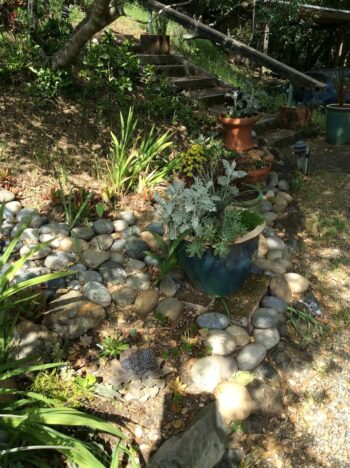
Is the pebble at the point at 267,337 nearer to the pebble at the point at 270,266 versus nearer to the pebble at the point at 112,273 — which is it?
the pebble at the point at 270,266

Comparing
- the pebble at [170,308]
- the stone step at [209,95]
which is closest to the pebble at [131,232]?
the pebble at [170,308]

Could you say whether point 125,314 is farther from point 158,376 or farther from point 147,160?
point 147,160

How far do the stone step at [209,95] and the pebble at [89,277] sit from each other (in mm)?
3907

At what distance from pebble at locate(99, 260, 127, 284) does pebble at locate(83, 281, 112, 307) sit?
17 centimetres

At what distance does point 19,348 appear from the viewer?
2529mm

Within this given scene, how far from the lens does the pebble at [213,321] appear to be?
300 centimetres

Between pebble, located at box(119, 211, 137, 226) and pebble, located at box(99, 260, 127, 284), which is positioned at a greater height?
pebble, located at box(119, 211, 137, 226)

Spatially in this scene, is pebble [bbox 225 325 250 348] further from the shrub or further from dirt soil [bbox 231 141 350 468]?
the shrub

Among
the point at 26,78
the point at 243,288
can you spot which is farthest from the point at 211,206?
the point at 26,78

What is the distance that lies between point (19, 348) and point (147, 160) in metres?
2.33

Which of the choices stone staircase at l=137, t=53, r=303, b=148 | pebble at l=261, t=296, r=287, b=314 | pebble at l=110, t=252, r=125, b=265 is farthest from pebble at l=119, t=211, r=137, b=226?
stone staircase at l=137, t=53, r=303, b=148

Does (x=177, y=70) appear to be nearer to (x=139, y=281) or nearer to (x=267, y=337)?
(x=139, y=281)

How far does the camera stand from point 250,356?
2848mm

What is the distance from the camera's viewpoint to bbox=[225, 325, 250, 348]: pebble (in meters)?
2.95
